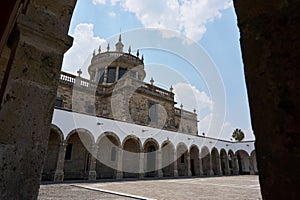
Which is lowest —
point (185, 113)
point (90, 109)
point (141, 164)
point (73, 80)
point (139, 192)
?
point (139, 192)

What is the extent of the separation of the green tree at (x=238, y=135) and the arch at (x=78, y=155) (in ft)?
89.9

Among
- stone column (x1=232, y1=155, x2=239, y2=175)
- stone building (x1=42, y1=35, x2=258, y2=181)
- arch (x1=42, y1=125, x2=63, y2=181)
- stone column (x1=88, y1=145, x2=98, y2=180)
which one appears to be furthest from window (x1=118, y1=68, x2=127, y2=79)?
stone column (x1=232, y1=155, x2=239, y2=175)

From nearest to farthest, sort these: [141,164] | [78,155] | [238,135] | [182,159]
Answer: [78,155]
[141,164]
[182,159]
[238,135]

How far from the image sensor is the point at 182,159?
21.9m

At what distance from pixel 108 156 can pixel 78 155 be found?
2309 millimetres


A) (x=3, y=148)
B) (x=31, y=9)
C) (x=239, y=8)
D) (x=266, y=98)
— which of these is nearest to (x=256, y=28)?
(x=239, y=8)

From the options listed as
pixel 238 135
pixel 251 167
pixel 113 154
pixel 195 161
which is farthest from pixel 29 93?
pixel 238 135

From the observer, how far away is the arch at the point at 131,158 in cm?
1666

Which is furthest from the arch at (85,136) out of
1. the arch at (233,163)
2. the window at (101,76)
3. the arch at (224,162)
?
the arch at (233,163)

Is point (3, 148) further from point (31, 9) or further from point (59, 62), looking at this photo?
point (31, 9)

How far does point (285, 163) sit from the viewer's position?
585 mm

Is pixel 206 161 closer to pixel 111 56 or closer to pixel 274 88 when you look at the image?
pixel 111 56

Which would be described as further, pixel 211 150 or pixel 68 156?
pixel 211 150

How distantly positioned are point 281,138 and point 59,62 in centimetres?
195
